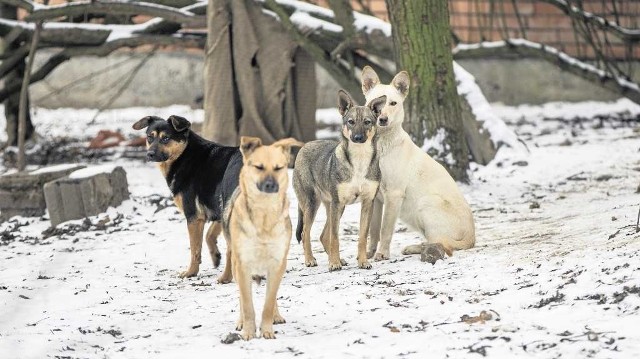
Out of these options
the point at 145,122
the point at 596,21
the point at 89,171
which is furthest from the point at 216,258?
the point at 596,21

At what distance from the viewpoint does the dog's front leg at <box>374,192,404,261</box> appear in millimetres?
7523

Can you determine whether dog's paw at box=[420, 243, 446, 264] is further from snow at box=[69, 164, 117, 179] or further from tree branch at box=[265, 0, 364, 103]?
tree branch at box=[265, 0, 364, 103]

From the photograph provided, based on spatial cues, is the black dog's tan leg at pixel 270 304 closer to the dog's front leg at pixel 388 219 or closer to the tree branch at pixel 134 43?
the dog's front leg at pixel 388 219

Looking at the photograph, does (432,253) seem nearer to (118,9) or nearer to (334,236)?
(334,236)

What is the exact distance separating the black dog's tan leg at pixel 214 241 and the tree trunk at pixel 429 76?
3.36 meters

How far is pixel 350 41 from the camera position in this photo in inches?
476

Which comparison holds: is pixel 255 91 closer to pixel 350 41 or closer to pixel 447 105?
pixel 350 41

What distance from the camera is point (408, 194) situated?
25.3 ft

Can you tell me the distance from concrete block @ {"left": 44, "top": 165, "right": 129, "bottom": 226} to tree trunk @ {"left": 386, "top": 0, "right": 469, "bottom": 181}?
323cm

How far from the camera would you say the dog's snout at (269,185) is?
529 centimetres

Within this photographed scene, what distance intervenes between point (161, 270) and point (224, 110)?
4.92 m

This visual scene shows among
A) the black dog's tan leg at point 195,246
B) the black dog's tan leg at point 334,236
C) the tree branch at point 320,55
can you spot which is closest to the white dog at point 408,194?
the black dog's tan leg at point 334,236

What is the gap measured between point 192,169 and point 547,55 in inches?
295

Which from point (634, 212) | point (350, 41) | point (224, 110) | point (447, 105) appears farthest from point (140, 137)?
point (634, 212)
